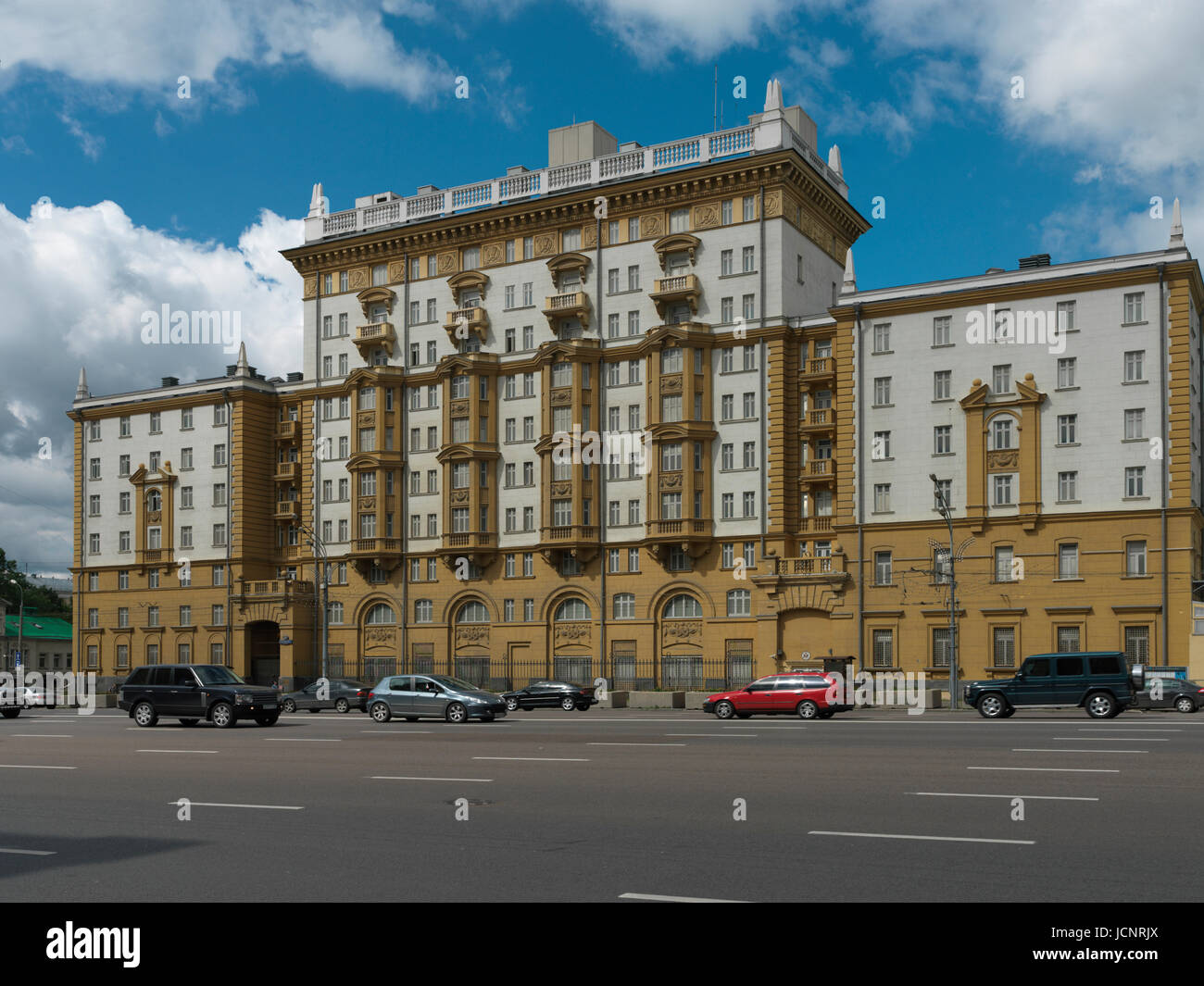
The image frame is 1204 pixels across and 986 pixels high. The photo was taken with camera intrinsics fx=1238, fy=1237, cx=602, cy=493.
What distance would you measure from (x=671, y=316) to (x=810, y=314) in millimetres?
7293

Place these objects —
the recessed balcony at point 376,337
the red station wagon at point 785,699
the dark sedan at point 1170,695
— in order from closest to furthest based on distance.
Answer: the red station wagon at point 785,699, the dark sedan at point 1170,695, the recessed balcony at point 376,337

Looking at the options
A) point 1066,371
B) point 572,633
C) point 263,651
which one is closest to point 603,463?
point 572,633

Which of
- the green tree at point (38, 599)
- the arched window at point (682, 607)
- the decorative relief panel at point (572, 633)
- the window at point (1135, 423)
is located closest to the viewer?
the window at point (1135, 423)

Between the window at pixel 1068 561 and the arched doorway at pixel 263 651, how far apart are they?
4547 centimetres

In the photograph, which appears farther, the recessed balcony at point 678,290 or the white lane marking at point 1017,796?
the recessed balcony at point 678,290

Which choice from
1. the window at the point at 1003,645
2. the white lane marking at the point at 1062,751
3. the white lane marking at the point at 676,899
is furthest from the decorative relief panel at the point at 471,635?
the white lane marking at the point at 676,899

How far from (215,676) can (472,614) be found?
34.3 meters

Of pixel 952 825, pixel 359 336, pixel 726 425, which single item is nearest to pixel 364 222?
pixel 359 336

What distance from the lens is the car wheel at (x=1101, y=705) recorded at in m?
35.5

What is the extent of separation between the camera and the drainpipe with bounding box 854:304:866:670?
186ft

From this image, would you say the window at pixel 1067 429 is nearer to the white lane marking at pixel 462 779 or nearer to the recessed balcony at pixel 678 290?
the recessed balcony at pixel 678 290

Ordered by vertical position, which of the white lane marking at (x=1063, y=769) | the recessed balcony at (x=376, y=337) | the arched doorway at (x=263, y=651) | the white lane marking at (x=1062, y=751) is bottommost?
the arched doorway at (x=263, y=651)

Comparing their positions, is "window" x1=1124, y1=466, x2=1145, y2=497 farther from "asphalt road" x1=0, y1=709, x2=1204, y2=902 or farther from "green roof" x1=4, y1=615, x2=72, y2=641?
"green roof" x1=4, y1=615, x2=72, y2=641

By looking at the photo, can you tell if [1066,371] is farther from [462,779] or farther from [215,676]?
[462,779]
